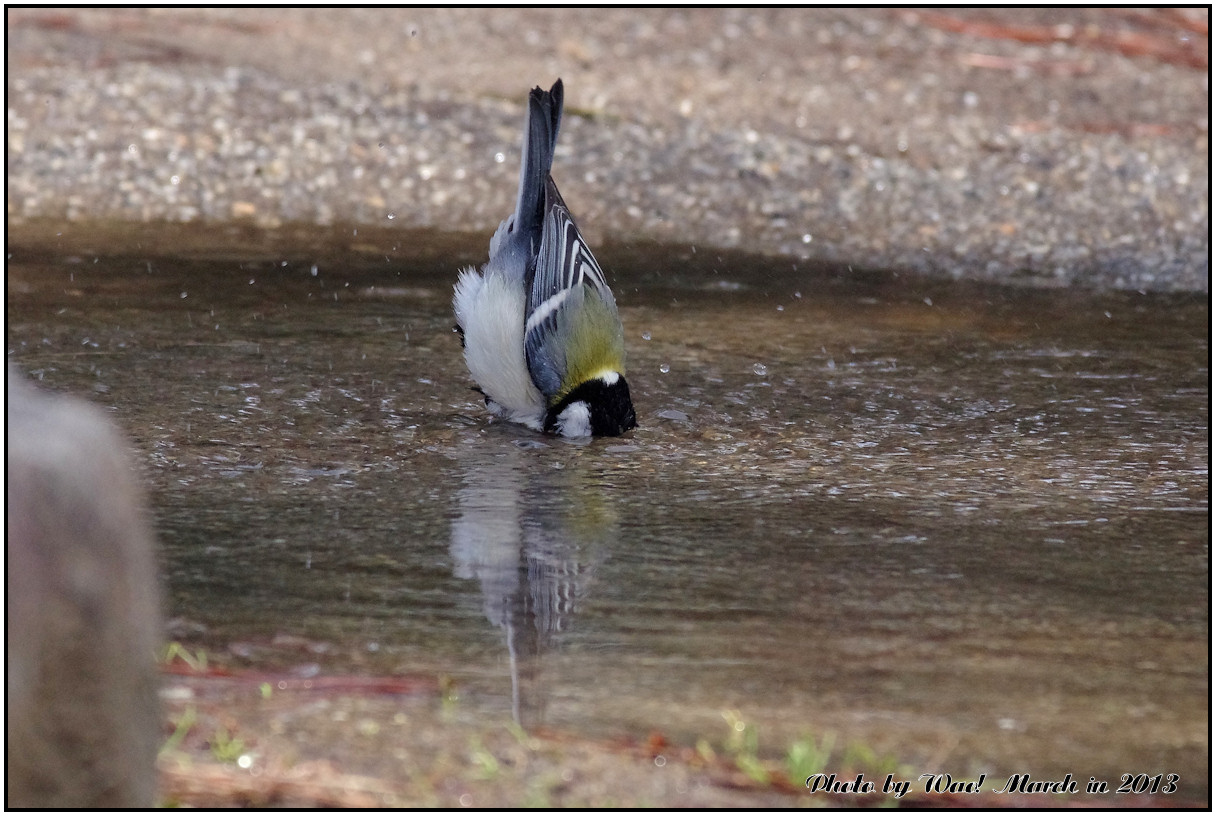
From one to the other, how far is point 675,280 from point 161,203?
317 centimetres

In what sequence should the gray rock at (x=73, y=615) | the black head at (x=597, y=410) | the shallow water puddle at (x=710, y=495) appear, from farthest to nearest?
the black head at (x=597, y=410)
the shallow water puddle at (x=710, y=495)
the gray rock at (x=73, y=615)

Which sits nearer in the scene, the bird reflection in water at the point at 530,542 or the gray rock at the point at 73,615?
the gray rock at the point at 73,615

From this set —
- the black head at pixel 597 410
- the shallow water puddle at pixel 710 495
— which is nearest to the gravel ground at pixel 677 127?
the shallow water puddle at pixel 710 495

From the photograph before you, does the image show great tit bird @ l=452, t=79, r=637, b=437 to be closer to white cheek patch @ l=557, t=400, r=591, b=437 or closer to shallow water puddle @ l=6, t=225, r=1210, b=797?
white cheek patch @ l=557, t=400, r=591, b=437

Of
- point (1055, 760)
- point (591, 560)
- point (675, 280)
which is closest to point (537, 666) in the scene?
point (591, 560)

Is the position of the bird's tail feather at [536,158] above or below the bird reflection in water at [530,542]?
above

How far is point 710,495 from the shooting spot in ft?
16.5

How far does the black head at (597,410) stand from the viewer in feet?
17.9

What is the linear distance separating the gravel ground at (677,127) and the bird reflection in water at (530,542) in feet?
12.2

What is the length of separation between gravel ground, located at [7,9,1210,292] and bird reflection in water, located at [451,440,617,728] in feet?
12.2

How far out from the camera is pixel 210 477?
5016 millimetres

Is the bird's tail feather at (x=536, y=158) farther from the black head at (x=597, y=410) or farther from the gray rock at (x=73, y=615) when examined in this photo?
the gray rock at (x=73, y=615)

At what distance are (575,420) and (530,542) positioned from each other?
1.05 m

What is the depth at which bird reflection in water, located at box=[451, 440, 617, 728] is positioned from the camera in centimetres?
372
